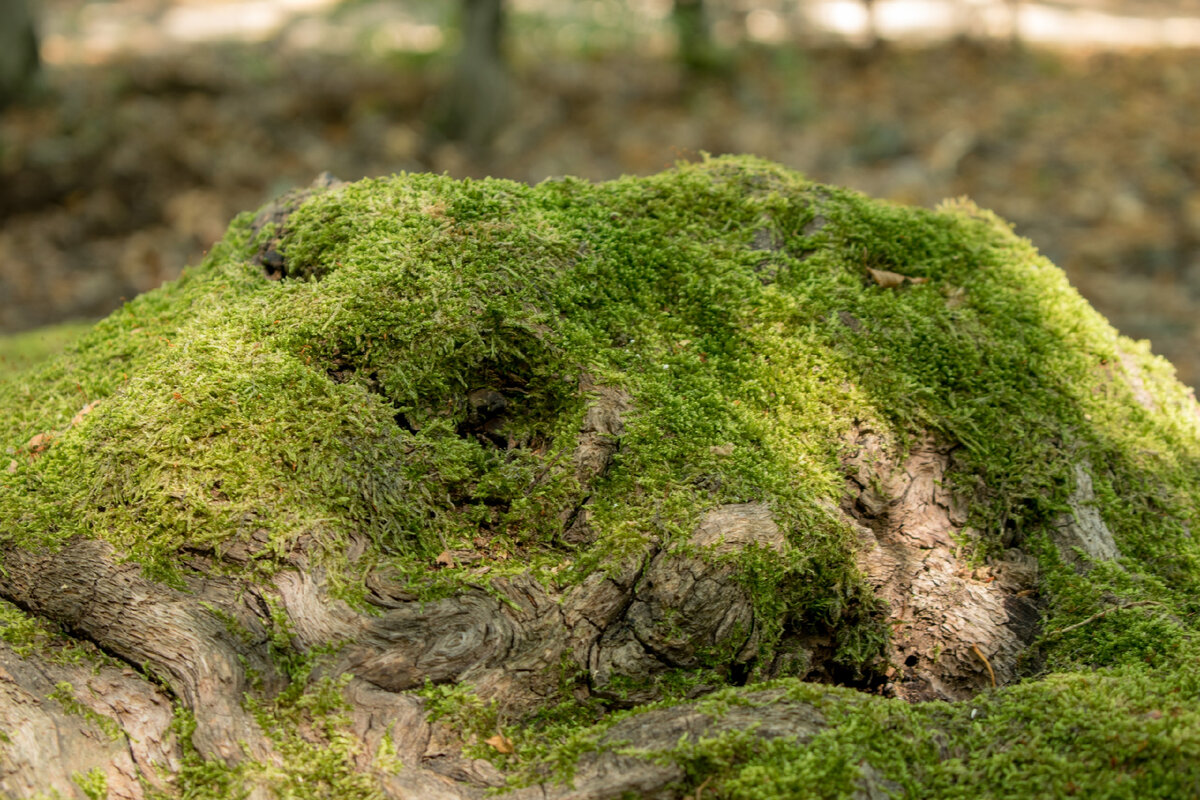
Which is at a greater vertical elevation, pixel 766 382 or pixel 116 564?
pixel 766 382

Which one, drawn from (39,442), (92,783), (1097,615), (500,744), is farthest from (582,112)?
(92,783)

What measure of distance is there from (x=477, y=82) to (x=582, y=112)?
1498 mm

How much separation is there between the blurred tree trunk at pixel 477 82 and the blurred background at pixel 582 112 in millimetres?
26

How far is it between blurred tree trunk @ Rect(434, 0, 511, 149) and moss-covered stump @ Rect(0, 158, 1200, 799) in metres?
7.40

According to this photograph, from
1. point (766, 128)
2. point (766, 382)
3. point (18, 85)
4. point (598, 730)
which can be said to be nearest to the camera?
point (598, 730)

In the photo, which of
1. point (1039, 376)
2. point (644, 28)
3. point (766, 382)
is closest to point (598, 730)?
point (766, 382)

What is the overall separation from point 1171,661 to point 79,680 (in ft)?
8.88

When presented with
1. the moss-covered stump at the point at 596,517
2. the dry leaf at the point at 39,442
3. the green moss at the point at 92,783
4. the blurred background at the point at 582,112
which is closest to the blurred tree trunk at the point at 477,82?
the blurred background at the point at 582,112

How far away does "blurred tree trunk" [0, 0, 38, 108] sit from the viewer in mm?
9344

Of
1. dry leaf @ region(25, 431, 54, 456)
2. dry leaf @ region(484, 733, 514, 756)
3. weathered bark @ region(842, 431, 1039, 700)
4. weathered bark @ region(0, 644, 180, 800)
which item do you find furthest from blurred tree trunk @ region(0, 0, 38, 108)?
weathered bark @ region(842, 431, 1039, 700)

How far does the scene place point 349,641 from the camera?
2.04m

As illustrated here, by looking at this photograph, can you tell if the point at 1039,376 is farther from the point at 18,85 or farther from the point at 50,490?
the point at 18,85

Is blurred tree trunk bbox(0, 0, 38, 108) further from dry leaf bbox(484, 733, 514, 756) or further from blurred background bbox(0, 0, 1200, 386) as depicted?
dry leaf bbox(484, 733, 514, 756)

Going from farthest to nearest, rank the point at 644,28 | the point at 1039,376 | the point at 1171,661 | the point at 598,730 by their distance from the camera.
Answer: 1. the point at 644,28
2. the point at 1039,376
3. the point at 1171,661
4. the point at 598,730
